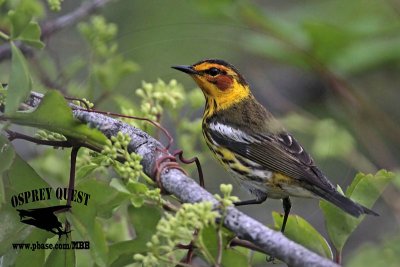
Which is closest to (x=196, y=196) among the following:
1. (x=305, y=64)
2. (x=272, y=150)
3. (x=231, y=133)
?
(x=272, y=150)

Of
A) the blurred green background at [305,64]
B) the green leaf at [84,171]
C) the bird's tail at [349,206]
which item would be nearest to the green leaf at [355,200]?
the bird's tail at [349,206]

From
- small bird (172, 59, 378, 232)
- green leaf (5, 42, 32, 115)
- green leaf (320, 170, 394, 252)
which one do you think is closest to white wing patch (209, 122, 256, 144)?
small bird (172, 59, 378, 232)

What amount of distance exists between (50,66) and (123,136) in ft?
6.22

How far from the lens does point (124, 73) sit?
13.2 ft

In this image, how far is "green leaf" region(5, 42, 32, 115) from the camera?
7.72 ft

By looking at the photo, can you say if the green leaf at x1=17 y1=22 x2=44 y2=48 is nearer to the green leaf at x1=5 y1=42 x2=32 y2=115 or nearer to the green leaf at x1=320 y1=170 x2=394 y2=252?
the green leaf at x1=5 y1=42 x2=32 y2=115

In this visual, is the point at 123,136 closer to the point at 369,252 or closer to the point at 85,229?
the point at 85,229

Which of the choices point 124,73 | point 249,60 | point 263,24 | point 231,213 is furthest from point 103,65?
point 249,60

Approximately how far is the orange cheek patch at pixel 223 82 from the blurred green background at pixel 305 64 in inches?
10.0

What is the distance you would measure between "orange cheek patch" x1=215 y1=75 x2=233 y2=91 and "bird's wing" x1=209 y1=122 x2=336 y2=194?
0.26 metres

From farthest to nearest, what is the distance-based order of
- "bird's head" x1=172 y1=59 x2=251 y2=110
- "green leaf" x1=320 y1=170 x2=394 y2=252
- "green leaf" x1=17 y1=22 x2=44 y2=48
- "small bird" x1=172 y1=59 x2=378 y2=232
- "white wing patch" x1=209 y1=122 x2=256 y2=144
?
"bird's head" x1=172 y1=59 x2=251 y2=110
"white wing patch" x1=209 y1=122 x2=256 y2=144
"small bird" x1=172 y1=59 x2=378 y2=232
"green leaf" x1=320 y1=170 x2=394 y2=252
"green leaf" x1=17 y1=22 x2=44 y2=48

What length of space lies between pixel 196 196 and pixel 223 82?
177 cm

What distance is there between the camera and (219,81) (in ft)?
13.7

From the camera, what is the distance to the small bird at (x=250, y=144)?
3.56 metres
